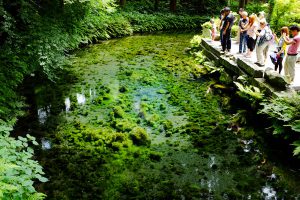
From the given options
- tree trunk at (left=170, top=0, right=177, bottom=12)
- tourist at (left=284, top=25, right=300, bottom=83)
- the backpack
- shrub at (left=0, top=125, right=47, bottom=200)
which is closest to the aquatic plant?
tourist at (left=284, top=25, right=300, bottom=83)

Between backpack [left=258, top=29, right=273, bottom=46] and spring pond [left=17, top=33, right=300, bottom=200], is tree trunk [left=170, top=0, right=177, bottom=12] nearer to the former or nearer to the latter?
spring pond [left=17, top=33, right=300, bottom=200]

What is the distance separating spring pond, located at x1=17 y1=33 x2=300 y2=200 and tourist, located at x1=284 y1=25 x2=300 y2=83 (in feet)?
8.08

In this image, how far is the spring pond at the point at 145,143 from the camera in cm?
701

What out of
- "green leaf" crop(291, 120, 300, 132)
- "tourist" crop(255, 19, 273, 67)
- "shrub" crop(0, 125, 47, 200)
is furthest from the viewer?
"tourist" crop(255, 19, 273, 67)

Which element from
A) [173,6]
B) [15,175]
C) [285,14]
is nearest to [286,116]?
[15,175]

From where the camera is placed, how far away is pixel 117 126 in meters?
9.62

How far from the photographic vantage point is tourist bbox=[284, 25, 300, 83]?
9.36m

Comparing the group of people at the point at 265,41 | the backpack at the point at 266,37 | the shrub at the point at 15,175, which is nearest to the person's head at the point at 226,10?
the group of people at the point at 265,41

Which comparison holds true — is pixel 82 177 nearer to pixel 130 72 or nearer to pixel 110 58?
pixel 130 72

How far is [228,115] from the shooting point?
35.0 feet

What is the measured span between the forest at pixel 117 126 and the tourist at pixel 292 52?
147cm

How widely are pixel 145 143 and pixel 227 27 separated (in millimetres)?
7756

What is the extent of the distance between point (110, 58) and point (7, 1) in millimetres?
7337

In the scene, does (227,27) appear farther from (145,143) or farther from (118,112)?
(145,143)
